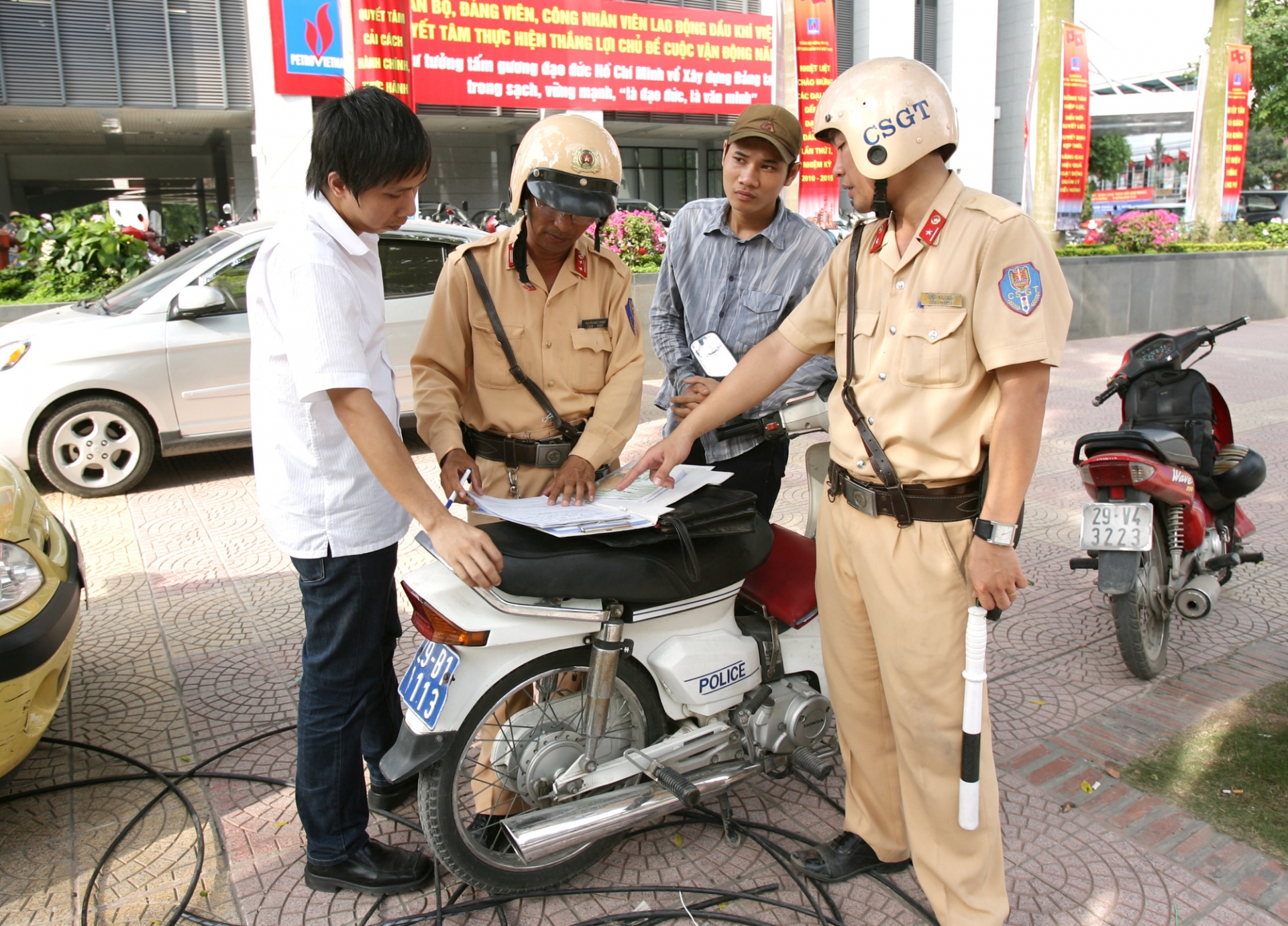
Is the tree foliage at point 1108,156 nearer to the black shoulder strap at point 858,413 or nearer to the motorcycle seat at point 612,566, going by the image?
the black shoulder strap at point 858,413

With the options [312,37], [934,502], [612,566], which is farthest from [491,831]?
[312,37]

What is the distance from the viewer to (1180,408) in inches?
156

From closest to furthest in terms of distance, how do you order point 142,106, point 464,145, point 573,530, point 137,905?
point 573,530 → point 137,905 → point 142,106 → point 464,145

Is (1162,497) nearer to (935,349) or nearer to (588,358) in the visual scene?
(935,349)

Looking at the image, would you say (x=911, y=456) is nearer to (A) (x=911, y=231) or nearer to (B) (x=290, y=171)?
(A) (x=911, y=231)

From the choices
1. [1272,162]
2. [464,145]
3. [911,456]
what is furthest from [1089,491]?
[1272,162]

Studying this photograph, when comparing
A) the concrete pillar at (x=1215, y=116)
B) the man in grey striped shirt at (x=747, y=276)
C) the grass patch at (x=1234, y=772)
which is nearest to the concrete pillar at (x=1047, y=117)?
the concrete pillar at (x=1215, y=116)

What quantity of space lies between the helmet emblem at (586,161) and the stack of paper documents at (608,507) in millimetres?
840

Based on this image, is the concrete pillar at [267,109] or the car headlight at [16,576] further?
the concrete pillar at [267,109]

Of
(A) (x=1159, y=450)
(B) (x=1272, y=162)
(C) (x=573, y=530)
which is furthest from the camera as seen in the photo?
(B) (x=1272, y=162)

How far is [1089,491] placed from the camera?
3.70 metres

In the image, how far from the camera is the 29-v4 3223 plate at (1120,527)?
11.2 feet

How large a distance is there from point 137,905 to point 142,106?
59.6ft

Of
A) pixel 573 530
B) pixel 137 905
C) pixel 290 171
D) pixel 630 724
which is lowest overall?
pixel 137 905
